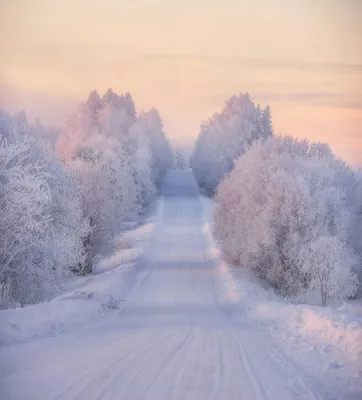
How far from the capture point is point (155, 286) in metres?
26.1

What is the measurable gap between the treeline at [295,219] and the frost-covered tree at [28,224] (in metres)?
10.6

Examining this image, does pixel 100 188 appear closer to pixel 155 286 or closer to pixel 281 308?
pixel 155 286

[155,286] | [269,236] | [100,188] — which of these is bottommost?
[155,286]

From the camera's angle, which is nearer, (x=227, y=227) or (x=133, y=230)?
(x=227, y=227)

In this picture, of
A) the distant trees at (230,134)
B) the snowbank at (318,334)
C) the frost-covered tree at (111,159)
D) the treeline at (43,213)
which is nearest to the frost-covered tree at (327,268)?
the snowbank at (318,334)

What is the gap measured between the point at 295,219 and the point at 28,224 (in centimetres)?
1634

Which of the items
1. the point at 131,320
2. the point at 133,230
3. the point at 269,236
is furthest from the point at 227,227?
the point at 131,320

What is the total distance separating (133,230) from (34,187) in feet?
114

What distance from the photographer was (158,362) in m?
9.88

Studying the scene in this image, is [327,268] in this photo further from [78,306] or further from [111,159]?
[111,159]

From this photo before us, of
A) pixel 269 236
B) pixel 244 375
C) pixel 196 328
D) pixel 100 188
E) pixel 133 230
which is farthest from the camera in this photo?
pixel 133 230

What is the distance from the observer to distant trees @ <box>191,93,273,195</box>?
58.5 meters

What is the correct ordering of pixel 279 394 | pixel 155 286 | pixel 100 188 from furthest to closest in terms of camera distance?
1. pixel 100 188
2. pixel 155 286
3. pixel 279 394

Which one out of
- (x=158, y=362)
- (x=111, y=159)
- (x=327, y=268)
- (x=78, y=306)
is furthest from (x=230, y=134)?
(x=158, y=362)
